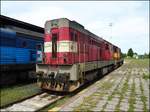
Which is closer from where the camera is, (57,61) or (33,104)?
(33,104)

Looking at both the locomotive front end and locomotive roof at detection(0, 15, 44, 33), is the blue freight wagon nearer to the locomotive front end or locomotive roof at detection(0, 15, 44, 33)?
locomotive roof at detection(0, 15, 44, 33)

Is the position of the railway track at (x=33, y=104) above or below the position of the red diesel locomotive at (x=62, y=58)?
below

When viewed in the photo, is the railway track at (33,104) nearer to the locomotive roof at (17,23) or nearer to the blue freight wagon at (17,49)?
the blue freight wagon at (17,49)

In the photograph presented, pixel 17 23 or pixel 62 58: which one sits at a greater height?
pixel 17 23

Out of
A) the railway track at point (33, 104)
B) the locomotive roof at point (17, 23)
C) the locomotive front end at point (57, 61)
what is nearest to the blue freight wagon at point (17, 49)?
the locomotive roof at point (17, 23)

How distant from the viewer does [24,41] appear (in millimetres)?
12617

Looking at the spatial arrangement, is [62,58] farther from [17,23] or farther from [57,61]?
[17,23]

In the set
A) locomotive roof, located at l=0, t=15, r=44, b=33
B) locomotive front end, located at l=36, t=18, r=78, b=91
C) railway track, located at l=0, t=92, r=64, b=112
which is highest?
locomotive roof, located at l=0, t=15, r=44, b=33

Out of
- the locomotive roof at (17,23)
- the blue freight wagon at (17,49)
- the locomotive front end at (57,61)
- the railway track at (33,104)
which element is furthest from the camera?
the locomotive roof at (17,23)

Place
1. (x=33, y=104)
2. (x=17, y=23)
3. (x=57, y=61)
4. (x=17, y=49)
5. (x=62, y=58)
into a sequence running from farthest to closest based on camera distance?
(x=17, y=23)
(x=17, y=49)
(x=57, y=61)
(x=62, y=58)
(x=33, y=104)

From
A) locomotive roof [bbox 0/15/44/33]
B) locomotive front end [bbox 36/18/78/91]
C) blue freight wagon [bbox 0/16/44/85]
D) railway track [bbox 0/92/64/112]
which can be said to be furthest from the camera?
locomotive roof [bbox 0/15/44/33]

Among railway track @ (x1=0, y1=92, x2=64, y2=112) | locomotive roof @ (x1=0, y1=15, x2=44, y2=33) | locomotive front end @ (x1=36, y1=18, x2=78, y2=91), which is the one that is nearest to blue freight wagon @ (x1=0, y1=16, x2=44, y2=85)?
locomotive roof @ (x1=0, y1=15, x2=44, y2=33)

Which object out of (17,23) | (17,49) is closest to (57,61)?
(17,49)

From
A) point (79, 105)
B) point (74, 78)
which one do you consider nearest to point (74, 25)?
point (74, 78)
